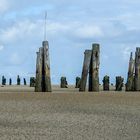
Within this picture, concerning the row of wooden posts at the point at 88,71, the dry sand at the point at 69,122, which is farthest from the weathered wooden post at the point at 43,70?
the dry sand at the point at 69,122

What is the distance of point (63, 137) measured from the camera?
712 centimetres

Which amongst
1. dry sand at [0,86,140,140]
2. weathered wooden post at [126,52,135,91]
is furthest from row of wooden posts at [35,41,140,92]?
dry sand at [0,86,140,140]

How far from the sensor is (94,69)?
64.3 feet

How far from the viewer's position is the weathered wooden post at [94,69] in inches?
772

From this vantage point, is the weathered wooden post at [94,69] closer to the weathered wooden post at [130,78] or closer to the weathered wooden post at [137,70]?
the weathered wooden post at [137,70]

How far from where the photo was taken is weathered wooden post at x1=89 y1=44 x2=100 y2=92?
19.6 m

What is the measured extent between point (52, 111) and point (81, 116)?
0.99 metres

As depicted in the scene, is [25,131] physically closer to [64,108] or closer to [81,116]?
[81,116]

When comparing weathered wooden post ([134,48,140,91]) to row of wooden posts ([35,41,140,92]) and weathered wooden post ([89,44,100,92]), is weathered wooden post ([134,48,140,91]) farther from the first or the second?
weathered wooden post ([89,44,100,92])

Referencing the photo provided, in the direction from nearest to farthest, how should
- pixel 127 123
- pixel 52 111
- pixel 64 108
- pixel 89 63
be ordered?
pixel 127 123 < pixel 52 111 < pixel 64 108 < pixel 89 63

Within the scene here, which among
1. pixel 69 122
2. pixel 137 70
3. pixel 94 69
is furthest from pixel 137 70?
pixel 69 122

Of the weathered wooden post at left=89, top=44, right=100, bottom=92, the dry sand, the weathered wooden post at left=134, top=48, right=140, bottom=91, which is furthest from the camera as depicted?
the weathered wooden post at left=134, top=48, right=140, bottom=91

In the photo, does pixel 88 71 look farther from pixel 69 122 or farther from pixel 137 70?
pixel 69 122

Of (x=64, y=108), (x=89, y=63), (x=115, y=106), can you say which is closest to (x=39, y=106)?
(x=64, y=108)
